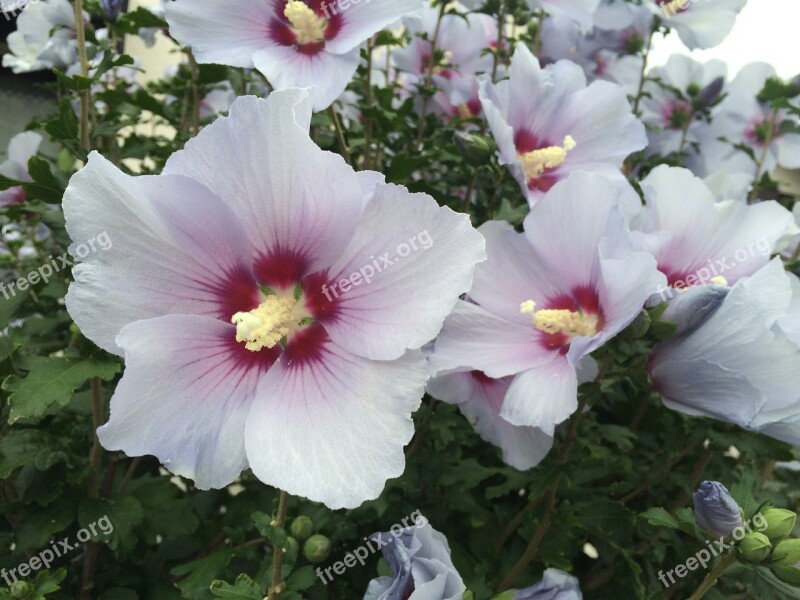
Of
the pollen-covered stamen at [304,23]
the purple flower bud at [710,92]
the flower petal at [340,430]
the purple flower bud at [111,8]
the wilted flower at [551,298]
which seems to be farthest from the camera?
the purple flower bud at [710,92]

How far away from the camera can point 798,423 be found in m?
0.57

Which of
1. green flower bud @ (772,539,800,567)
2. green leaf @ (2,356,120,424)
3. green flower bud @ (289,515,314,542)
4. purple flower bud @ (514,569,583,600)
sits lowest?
green flower bud @ (289,515,314,542)

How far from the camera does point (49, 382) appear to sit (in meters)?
0.62

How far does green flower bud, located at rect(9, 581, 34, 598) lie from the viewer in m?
0.58

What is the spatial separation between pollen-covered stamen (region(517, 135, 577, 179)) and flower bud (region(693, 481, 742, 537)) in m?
0.44

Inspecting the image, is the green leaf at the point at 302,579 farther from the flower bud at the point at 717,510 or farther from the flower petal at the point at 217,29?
the flower petal at the point at 217,29

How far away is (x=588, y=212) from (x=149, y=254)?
376 millimetres

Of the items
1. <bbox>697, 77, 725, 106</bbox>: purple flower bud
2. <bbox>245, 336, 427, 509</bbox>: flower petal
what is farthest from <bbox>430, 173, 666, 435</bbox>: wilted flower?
<bbox>697, 77, 725, 106</bbox>: purple flower bud

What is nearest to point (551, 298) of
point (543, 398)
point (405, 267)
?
point (543, 398)

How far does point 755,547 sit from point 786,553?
3cm

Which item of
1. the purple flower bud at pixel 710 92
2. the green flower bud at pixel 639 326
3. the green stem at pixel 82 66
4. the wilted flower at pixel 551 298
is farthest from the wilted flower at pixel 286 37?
the purple flower bud at pixel 710 92

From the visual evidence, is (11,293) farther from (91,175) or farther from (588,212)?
(588,212)

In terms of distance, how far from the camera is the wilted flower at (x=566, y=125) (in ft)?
2.66

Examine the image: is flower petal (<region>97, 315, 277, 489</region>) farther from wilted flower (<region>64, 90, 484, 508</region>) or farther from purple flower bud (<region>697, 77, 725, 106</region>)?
purple flower bud (<region>697, 77, 725, 106</region>)
